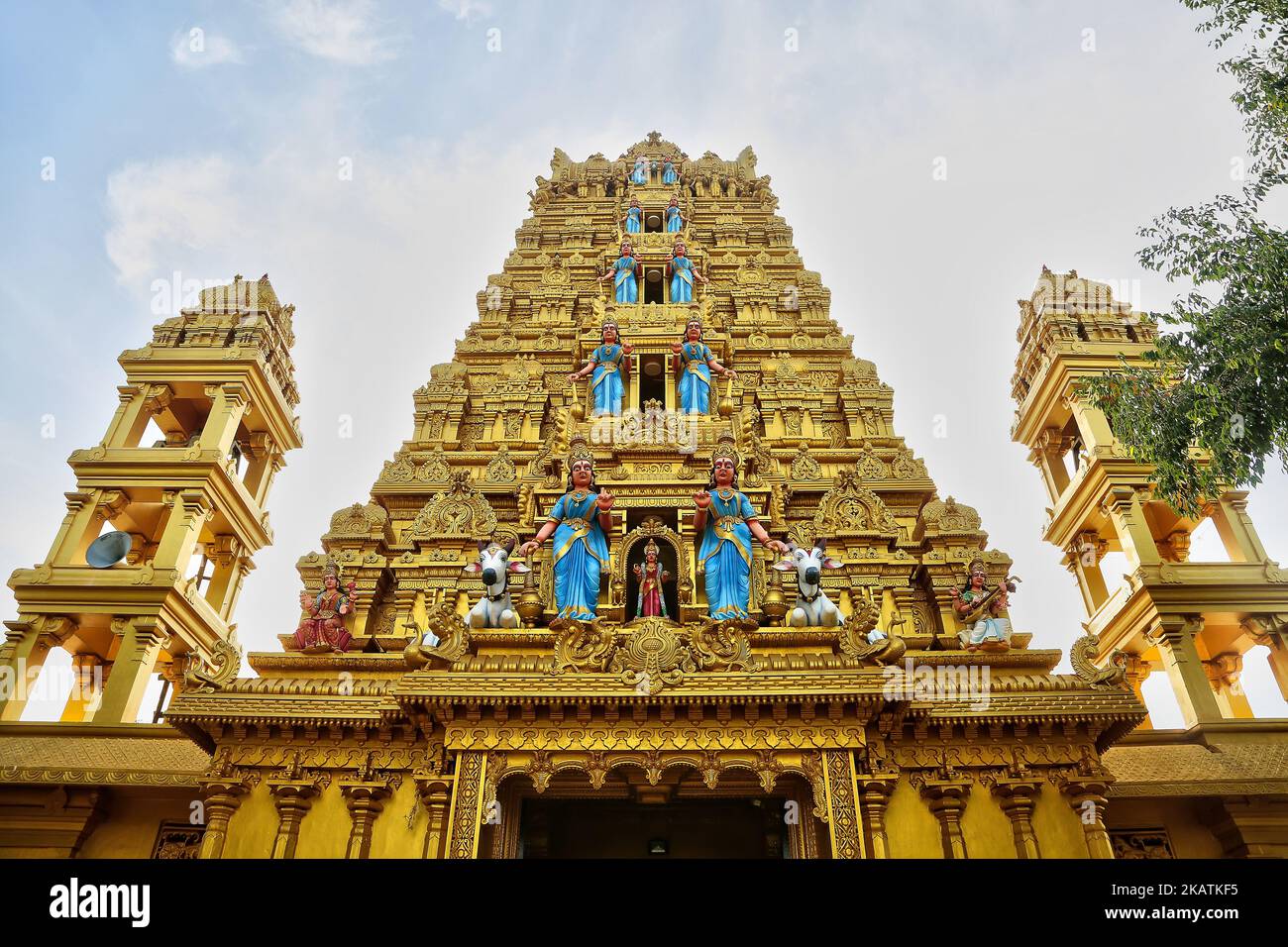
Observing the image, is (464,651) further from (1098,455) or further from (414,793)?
(1098,455)

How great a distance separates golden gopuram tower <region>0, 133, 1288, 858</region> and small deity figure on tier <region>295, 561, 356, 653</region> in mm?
61

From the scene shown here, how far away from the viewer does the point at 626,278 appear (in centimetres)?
2230

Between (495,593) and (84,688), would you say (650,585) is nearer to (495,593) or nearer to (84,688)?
(495,593)

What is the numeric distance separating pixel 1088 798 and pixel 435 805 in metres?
8.21

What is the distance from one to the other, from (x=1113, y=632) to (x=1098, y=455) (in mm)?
4209

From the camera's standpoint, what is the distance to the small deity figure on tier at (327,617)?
43.3 ft

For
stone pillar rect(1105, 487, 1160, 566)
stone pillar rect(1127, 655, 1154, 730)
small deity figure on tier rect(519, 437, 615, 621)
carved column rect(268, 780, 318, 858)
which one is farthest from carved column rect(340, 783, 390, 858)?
stone pillar rect(1127, 655, 1154, 730)

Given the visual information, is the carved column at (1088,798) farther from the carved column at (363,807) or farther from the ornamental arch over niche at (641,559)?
the carved column at (363,807)

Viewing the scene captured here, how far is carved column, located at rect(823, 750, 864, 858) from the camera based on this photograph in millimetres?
9477

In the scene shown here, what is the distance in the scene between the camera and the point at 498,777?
1000cm

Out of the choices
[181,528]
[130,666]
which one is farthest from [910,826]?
[181,528]

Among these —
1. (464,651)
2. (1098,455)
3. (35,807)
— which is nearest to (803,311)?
(1098,455)

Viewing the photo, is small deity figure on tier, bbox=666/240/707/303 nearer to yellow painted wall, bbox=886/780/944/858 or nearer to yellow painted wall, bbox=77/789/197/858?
yellow painted wall, bbox=886/780/944/858
